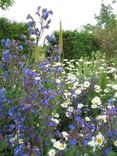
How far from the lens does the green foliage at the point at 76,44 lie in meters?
15.7

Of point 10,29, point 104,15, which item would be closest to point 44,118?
point 10,29

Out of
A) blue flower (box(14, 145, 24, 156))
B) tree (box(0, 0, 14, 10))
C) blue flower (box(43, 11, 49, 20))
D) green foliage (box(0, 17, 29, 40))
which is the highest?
tree (box(0, 0, 14, 10))

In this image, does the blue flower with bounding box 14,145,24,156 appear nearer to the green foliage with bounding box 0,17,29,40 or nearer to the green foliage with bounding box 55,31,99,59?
the green foliage with bounding box 0,17,29,40

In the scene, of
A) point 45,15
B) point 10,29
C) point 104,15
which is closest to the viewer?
point 45,15

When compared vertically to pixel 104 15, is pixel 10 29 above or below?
below

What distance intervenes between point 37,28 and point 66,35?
38.9 ft

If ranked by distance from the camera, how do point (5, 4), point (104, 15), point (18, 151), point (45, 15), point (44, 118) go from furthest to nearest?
1. point (104, 15)
2. point (5, 4)
3. point (45, 15)
4. point (44, 118)
5. point (18, 151)

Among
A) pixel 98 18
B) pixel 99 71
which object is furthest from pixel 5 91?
pixel 98 18

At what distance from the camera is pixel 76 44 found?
628 inches

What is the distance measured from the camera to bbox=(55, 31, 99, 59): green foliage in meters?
15.7

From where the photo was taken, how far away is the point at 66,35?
1608 centimetres

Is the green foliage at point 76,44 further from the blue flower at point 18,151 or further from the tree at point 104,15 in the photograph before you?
the tree at point 104,15

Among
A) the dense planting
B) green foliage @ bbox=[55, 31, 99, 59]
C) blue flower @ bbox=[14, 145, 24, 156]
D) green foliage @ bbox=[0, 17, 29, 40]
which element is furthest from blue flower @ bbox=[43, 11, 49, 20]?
green foliage @ bbox=[55, 31, 99, 59]

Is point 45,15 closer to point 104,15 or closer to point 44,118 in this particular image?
point 44,118
